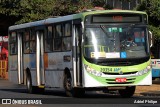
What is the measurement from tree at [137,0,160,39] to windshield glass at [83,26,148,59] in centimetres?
1046

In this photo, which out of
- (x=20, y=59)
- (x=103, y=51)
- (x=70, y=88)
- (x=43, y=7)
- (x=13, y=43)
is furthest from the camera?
(x=43, y=7)

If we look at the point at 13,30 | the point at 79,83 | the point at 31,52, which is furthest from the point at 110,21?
the point at 13,30

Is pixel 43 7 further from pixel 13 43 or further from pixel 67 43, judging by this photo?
pixel 67 43

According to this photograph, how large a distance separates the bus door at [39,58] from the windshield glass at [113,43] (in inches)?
166

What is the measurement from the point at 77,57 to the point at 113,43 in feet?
4.59

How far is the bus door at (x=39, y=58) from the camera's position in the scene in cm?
2516

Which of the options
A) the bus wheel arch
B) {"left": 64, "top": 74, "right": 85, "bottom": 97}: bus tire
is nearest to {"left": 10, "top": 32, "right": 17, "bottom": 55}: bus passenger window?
the bus wheel arch

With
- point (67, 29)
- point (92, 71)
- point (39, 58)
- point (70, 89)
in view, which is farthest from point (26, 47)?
point (92, 71)

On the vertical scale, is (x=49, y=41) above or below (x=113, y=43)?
above

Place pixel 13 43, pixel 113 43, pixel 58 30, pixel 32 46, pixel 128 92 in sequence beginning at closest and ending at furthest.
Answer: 1. pixel 113 43
2. pixel 128 92
3. pixel 58 30
4. pixel 32 46
5. pixel 13 43

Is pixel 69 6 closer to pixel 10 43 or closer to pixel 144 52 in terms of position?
pixel 10 43

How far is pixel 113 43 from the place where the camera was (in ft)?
69.8

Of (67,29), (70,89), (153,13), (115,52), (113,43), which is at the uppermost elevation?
(153,13)

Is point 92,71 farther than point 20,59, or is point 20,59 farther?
point 20,59
